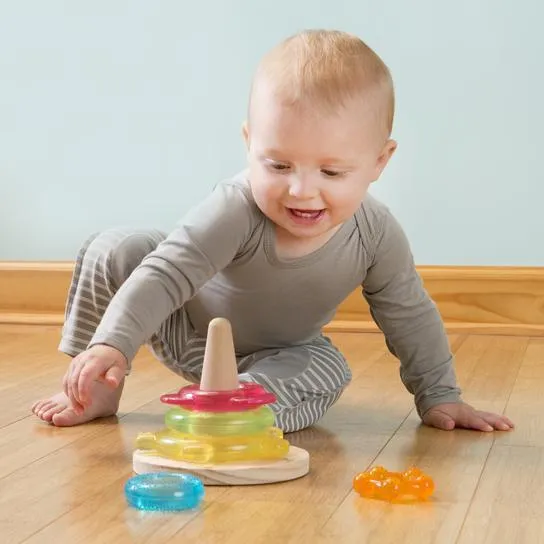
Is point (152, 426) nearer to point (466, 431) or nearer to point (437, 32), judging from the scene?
point (466, 431)

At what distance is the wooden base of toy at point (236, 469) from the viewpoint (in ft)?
3.32

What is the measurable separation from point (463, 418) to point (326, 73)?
0.43m

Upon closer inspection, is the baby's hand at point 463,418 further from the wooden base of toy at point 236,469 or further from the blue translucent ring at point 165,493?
the blue translucent ring at point 165,493

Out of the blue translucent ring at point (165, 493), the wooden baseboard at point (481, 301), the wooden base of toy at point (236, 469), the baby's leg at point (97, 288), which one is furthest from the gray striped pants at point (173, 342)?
the wooden baseboard at point (481, 301)

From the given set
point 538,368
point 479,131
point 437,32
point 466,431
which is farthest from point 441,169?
point 466,431

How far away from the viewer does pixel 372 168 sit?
1.20 m

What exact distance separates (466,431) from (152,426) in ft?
1.16

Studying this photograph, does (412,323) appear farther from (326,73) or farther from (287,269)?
(326,73)

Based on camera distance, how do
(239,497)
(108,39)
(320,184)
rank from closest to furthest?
(239,497) < (320,184) < (108,39)

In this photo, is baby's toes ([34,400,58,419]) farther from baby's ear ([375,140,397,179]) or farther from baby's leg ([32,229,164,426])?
baby's ear ([375,140,397,179])

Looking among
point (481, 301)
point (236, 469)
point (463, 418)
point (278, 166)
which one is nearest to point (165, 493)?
point (236, 469)

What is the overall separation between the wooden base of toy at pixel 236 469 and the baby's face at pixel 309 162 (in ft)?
0.86

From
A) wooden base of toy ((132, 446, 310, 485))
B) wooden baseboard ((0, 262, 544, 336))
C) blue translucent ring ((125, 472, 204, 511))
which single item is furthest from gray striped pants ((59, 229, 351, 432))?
wooden baseboard ((0, 262, 544, 336))

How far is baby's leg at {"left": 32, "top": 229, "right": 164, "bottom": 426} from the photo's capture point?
131 centimetres
